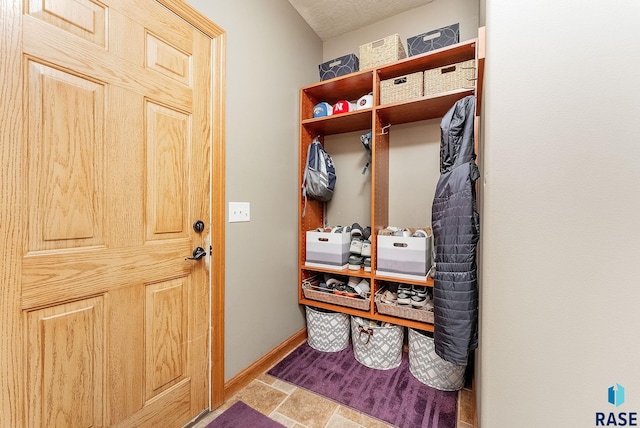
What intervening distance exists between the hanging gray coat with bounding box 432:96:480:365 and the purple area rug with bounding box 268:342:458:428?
15.9 inches

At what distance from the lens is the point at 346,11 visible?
6.59 feet

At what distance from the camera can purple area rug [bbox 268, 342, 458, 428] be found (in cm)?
134

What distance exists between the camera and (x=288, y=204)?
1.95 meters

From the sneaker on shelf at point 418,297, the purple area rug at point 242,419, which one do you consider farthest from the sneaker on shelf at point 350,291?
the purple area rug at point 242,419

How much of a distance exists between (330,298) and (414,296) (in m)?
0.60

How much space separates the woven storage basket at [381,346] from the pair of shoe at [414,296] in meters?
0.20

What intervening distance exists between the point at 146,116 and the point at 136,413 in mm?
1278

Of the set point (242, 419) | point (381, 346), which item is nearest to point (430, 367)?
point (381, 346)

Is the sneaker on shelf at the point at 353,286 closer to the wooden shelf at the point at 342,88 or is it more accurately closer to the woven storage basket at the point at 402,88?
the woven storage basket at the point at 402,88

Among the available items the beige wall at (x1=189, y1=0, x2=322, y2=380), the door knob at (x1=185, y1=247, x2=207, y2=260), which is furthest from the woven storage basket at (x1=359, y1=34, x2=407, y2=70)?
the door knob at (x1=185, y1=247, x2=207, y2=260)

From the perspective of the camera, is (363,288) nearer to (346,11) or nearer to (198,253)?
(198,253)

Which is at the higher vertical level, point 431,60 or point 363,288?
point 431,60

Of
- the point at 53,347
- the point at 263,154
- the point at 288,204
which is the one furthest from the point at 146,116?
the point at 288,204

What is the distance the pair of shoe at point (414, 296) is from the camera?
166 centimetres
